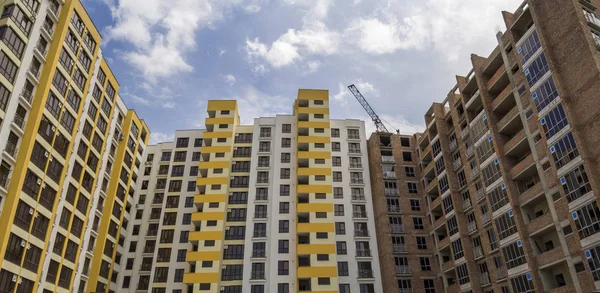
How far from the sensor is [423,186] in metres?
69.0

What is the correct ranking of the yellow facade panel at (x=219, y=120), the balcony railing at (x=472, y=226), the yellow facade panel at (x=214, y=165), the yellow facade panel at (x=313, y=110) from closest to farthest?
1. the balcony railing at (x=472, y=226)
2. the yellow facade panel at (x=214, y=165)
3. the yellow facade panel at (x=313, y=110)
4. the yellow facade panel at (x=219, y=120)

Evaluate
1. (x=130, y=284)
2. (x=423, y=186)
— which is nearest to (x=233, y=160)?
(x=130, y=284)

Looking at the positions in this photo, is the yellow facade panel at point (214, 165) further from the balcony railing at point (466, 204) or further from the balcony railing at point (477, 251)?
the balcony railing at point (477, 251)

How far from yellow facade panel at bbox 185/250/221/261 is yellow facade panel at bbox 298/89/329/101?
29737 mm

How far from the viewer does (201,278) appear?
61344 mm

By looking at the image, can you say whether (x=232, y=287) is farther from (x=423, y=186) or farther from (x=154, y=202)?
(x=423, y=186)

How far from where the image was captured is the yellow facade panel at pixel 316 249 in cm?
6127

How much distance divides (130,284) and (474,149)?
Result: 175 feet

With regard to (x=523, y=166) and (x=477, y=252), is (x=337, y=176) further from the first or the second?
(x=523, y=166)

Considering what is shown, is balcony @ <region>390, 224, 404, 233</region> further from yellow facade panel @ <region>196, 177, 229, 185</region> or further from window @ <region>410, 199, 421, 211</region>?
yellow facade panel @ <region>196, 177, 229, 185</region>

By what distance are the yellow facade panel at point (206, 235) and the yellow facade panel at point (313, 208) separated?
41.3 feet

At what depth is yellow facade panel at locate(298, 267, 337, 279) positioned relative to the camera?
59.4 meters

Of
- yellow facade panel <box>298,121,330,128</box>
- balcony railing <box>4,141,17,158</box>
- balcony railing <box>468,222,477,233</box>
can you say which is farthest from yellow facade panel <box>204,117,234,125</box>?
balcony railing <box>468,222,477,233</box>

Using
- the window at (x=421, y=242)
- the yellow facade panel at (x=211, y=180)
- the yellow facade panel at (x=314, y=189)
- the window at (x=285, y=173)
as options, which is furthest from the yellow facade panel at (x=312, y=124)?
the window at (x=421, y=242)
